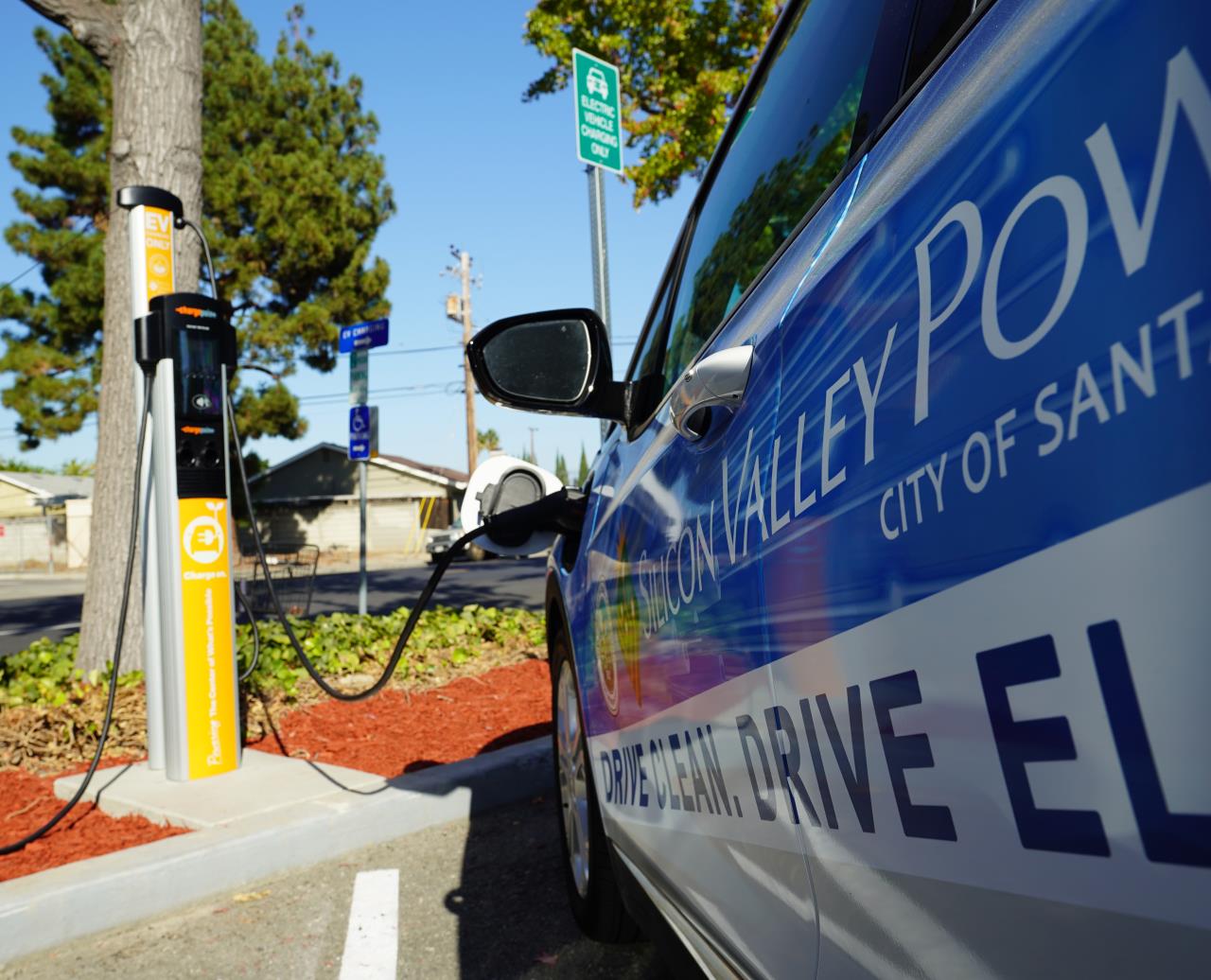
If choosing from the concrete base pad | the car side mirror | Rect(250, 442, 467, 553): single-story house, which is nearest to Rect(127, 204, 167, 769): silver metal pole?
the concrete base pad

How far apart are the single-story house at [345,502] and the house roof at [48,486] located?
1153 centimetres

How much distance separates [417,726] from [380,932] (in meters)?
2.61

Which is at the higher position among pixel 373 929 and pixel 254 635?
pixel 254 635

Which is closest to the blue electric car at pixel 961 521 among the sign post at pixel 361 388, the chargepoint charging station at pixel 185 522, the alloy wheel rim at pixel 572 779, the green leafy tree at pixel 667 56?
the alloy wheel rim at pixel 572 779

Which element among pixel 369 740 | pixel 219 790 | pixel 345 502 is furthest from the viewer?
pixel 345 502

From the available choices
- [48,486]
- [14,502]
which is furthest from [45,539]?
[14,502]

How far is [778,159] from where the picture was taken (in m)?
1.80

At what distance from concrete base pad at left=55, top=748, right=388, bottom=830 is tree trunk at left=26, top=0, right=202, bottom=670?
5.88 feet

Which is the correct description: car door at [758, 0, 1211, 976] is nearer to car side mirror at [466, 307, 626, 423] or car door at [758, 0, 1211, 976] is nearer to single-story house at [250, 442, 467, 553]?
car side mirror at [466, 307, 626, 423]

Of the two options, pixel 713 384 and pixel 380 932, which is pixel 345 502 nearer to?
pixel 380 932

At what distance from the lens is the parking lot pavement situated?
3.02 m

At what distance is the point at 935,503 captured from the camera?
901 millimetres

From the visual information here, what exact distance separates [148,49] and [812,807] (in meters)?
6.84

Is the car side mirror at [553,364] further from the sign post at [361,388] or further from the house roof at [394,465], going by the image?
the house roof at [394,465]
